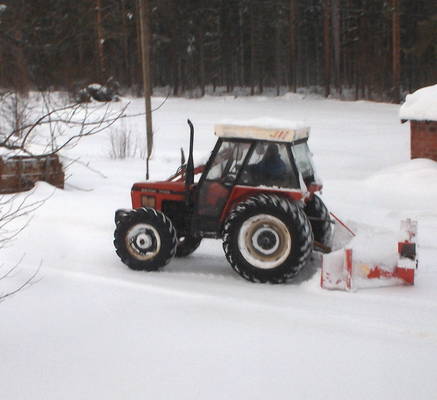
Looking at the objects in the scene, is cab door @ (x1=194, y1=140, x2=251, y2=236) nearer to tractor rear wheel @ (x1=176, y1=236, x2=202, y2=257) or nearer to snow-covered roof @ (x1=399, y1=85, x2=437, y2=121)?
tractor rear wheel @ (x1=176, y1=236, x2=202, y2=257)

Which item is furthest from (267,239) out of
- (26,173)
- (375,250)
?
(26,173)

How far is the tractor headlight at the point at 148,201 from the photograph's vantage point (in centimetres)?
752

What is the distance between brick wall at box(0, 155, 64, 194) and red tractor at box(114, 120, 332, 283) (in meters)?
4.45

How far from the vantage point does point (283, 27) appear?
177ft

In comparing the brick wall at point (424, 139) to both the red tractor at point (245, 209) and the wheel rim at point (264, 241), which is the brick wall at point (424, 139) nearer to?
the red tractor at point (245, 209)

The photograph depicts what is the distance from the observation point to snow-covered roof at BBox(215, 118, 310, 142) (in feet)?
21.9

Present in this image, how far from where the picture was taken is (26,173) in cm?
1142

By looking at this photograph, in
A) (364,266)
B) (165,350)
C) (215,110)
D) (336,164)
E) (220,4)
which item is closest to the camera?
(165,350)

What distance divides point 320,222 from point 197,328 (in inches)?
98.9

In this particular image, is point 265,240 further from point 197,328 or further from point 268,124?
point 197,328

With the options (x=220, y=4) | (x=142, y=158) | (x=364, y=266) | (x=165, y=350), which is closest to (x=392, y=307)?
(x=364, y=266)

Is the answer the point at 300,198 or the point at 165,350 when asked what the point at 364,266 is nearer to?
the point at 300,198

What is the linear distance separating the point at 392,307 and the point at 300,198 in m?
1.45

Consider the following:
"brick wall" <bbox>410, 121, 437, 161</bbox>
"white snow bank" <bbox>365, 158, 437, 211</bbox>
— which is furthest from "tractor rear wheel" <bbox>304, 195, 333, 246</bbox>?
"brick wall" <bbox>410, 121, 437, 161</bbox>
